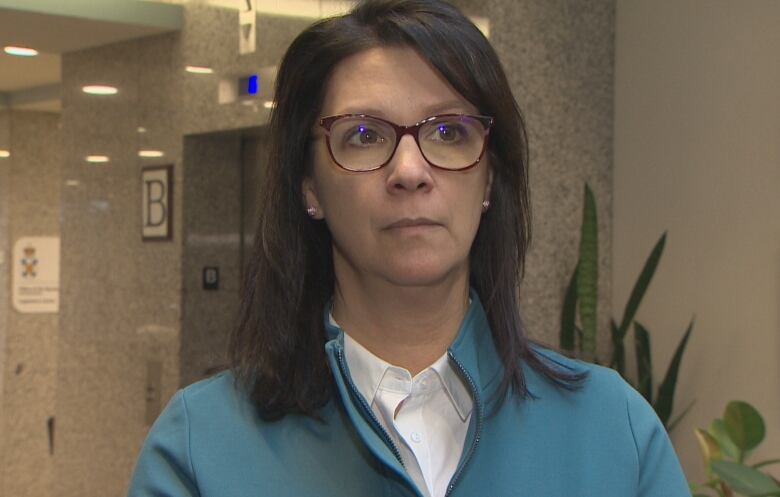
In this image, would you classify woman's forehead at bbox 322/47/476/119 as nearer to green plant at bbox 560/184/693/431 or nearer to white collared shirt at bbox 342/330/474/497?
white collared shirt at bbox 342/330/474/497

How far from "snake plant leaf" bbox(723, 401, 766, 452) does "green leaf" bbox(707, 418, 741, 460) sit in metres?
0.11

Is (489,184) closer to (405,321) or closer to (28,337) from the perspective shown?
(405,321)

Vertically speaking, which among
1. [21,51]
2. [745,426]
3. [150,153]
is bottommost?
[745,426]

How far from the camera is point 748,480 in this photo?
8.60ft

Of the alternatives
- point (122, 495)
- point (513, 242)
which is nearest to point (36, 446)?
point (122, 495)

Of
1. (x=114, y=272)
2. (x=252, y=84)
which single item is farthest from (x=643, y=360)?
(x=114, y=272)

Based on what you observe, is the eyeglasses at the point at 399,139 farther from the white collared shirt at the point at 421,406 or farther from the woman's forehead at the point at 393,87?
the white collared shirt at the point at 421,406

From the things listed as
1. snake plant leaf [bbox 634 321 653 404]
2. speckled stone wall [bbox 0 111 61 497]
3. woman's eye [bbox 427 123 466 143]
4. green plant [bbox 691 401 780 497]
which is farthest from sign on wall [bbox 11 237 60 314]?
woman's eye [bbox 427 123 466 143]

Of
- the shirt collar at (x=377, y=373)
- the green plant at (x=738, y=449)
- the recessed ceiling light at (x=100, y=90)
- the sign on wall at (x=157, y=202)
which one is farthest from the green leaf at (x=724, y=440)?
the recessed ceiling light at (x=100, y=90)

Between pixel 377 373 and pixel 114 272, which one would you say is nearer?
pixel 377 373

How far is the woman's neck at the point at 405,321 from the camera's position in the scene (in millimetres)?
1333

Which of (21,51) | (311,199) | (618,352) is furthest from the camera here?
(21,51)

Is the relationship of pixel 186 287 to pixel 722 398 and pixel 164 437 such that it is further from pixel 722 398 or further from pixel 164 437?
pixel 164 437

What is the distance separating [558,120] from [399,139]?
3646mm
